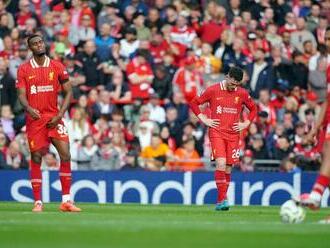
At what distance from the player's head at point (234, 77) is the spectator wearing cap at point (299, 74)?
7.96 m

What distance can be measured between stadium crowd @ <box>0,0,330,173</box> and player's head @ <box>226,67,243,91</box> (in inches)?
219

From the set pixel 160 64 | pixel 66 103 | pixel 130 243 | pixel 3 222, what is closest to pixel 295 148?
pixel 160 64

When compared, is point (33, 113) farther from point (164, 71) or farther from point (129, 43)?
point (129, 43)

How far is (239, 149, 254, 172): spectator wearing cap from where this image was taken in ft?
78.9

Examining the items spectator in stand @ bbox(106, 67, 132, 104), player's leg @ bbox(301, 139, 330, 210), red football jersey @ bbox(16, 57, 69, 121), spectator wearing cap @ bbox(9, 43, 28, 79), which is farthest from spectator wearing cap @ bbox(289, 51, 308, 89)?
player's leg @ bbox(301, 139, 330, 210)

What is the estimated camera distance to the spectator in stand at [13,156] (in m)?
23.6

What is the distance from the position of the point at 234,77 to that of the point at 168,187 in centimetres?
561

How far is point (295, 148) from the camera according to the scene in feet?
80.7

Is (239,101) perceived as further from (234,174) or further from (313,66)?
(313,66)

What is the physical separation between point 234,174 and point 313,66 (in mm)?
4170

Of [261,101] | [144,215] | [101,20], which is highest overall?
[101,20]

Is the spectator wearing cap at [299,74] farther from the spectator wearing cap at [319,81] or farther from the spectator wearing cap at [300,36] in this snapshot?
the spectator wearing cap at [300,36]

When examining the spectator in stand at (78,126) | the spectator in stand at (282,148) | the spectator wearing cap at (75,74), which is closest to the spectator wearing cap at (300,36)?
the spectator in stand at (282,148)

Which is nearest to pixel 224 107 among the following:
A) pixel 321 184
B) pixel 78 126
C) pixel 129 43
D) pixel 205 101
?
pixel 205 101
